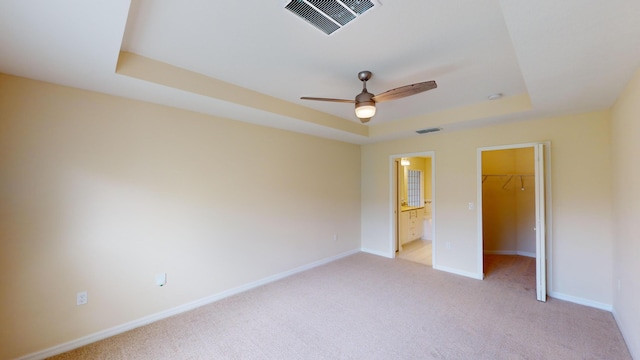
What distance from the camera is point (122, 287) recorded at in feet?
8.46

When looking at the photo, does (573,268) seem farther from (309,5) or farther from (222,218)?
(222,218)

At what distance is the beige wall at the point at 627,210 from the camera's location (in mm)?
2029

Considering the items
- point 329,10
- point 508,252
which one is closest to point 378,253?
point 508,252

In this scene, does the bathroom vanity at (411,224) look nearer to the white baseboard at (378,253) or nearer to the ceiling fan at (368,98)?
the white baseboard at (378,253)

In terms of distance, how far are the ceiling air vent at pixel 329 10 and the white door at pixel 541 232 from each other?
3.11m

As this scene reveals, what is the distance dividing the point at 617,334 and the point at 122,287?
4978 millimetres

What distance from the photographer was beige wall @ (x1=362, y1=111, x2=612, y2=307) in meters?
3.01

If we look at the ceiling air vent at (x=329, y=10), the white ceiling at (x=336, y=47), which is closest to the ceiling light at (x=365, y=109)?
the white ceiling at (x=336, y=47)

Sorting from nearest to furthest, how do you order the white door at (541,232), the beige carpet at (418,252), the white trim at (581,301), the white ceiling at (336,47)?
1. the white ceiling at (336,47)
2. the white trim at (581,301)
3. the white door at (541,232)
4. the beige carpet at (418,252)

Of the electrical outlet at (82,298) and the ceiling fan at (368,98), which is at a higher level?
the ceiling fan at (368,98)

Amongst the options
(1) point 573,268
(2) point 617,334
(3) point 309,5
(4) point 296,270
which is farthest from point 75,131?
(1) point 573,268

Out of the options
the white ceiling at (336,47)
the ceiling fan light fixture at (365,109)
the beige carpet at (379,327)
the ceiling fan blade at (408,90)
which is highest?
the white ceiling at (336,47)

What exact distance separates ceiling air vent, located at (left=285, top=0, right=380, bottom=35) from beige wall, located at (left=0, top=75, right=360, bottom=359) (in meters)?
2.06

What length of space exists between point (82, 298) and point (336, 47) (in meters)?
3.27
